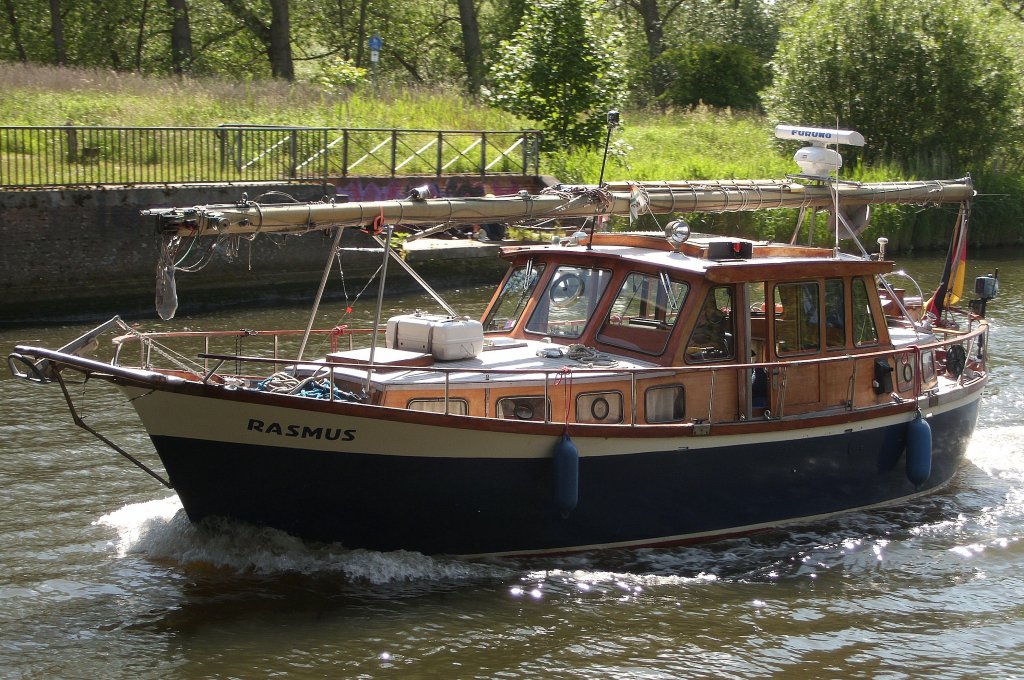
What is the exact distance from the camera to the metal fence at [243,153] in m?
24.3

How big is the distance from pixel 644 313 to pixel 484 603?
133 inches

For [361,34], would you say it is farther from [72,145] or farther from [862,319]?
[862,319]

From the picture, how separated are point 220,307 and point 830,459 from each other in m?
14.6

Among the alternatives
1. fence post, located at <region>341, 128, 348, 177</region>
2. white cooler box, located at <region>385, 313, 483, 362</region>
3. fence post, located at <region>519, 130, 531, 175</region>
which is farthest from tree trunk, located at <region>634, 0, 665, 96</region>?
white cooler box, located at <region>385, 313, 483, 362</region>

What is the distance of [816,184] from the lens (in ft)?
48.2

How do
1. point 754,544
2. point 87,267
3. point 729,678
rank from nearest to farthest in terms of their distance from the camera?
1. point 729,678
2. point 754,544
3. point 87,267

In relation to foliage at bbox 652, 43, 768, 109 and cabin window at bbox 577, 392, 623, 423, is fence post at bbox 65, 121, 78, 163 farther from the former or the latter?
foliage at bbox 652, 43, 768, 109

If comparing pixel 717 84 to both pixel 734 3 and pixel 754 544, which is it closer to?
pixel 734 3

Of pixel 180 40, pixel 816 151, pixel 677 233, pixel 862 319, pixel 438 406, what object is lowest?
pixel 438 406

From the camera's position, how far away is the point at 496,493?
10.9 meters

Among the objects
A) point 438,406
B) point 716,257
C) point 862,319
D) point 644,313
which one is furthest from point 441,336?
point 862,319

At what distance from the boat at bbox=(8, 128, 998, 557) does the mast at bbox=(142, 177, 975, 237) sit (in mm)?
31

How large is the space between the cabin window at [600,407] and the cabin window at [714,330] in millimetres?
944

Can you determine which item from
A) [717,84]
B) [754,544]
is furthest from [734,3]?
[754,544]
